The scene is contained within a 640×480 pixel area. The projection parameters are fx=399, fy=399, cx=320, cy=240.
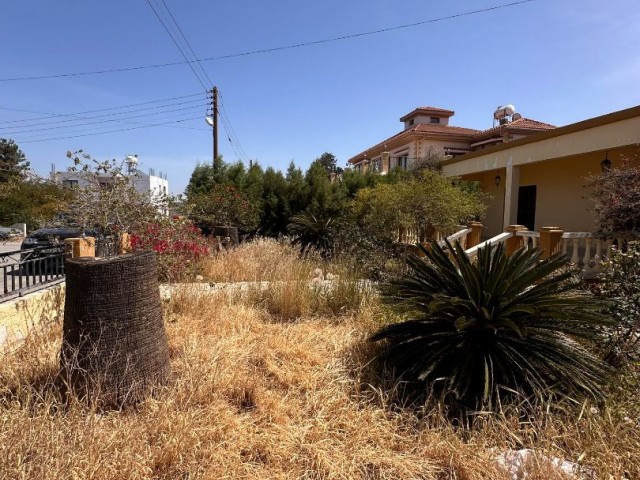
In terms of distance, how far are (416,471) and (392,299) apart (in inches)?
61.9

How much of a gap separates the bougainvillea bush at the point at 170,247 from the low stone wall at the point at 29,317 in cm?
211

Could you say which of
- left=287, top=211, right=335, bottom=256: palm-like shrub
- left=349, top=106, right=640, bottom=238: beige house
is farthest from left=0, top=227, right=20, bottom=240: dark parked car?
left=349, top=106, right=640, bottom=238: beige house

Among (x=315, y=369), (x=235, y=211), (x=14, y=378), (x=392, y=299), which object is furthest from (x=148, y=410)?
(x=235, y=211)

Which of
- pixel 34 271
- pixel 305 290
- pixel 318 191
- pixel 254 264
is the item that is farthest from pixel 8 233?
pixel 305 290

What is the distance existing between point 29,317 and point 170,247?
3.19 m

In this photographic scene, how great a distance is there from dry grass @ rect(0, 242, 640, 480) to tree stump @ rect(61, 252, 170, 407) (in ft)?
0.49

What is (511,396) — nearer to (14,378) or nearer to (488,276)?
(488,276)

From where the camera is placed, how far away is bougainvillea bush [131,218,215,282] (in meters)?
6.86

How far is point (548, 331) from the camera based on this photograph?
10.2 feet

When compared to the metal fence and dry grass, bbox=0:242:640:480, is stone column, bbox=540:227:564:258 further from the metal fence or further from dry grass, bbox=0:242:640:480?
the metal fence

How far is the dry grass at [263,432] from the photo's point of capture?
209 cm

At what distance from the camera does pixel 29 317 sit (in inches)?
159

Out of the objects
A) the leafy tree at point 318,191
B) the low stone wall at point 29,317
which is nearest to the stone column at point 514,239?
the leafy tree at point 318,191

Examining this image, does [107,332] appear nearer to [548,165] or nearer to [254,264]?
[254,264]
